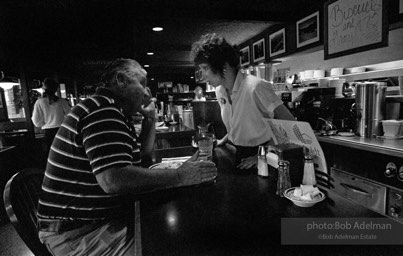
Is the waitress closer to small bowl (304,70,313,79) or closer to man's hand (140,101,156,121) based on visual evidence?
man's hand (140,101,156,121)

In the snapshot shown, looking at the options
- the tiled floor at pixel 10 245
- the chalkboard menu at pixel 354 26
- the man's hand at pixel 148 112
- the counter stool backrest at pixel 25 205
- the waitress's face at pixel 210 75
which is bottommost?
the tiled floor at pixel 10 245

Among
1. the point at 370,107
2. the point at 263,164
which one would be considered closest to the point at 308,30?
the point at 370,107

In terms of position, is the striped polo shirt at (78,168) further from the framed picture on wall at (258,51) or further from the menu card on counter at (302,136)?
the framed picture on wall at (258,51)

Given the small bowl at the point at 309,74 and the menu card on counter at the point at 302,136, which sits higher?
the small bowl at the point at 309,74

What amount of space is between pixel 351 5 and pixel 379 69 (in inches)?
36.7

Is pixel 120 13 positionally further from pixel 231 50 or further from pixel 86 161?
pixel 86 161

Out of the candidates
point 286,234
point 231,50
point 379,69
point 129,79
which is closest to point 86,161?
point 129,79

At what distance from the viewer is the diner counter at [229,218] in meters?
0.75

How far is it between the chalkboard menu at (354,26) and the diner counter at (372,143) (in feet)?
3.15

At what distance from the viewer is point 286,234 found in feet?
2.68

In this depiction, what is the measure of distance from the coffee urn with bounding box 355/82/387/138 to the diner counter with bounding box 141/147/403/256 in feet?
5.49

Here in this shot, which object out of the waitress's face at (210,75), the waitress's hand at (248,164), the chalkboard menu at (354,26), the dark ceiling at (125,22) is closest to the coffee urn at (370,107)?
the chalkboard menu at (354,26)

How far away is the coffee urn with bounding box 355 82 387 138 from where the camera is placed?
2387mm

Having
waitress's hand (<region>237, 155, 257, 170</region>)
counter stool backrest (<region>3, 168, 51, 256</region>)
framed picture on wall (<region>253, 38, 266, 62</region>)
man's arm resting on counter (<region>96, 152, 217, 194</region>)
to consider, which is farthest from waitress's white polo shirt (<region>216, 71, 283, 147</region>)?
framed picture on wall (<region>253, 38, 266, 62</region>)
